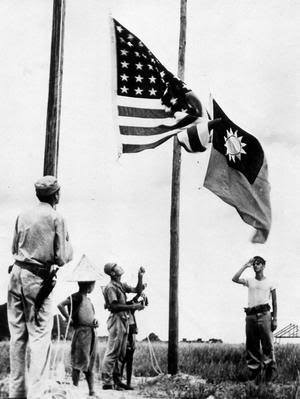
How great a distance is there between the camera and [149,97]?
29.1ft

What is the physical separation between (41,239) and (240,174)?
3.91 m

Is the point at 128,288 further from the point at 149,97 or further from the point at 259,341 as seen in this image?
the point at 149,97

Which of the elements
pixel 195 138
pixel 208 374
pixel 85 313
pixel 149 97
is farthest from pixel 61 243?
pixel 208 374

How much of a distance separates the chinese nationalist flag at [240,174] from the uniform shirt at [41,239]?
3.39 meters

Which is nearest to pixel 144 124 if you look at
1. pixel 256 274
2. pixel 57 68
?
pixel 57 68

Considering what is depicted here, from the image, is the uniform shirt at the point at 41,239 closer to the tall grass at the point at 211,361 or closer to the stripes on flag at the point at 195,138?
the stripes on flag at the point at 195,138

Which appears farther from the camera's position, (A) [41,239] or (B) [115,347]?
(B) [115,347]

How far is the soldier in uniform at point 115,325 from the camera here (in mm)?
9156

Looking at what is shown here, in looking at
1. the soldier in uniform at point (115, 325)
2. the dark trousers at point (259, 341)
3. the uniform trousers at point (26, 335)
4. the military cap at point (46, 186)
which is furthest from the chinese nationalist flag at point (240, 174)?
the uniform trousers at point (26, 335)

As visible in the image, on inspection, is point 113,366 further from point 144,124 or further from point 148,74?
point 148,74

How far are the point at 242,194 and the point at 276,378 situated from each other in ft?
8.61

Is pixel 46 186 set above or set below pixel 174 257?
above

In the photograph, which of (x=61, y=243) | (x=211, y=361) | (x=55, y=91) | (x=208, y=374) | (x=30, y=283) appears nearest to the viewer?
(x=30, y=283)

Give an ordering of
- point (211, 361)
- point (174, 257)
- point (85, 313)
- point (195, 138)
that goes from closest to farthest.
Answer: point (85, 313)
point (195, 138)
point (211, 361)
point (174, 257)
